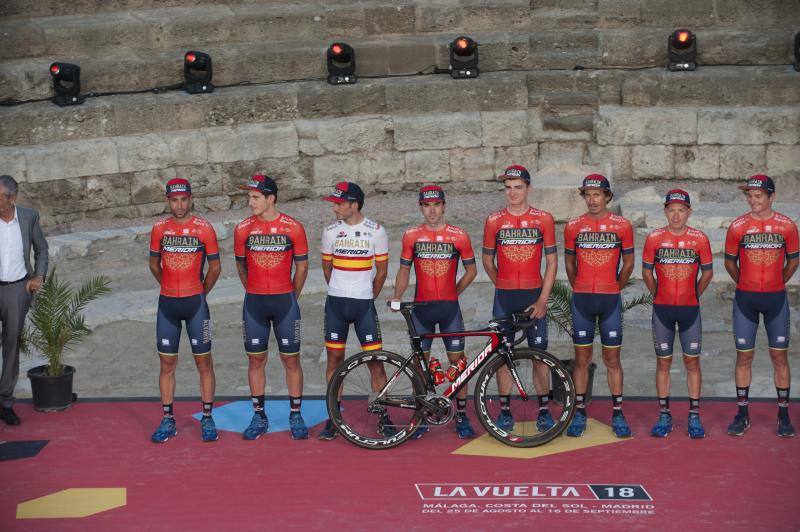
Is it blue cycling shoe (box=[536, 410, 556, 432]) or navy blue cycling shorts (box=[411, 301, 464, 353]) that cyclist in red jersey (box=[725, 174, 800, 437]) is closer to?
blue cycling shoe (box=[536, 410, 556, 432])

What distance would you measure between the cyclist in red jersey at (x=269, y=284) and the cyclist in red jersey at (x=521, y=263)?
1.59 meters

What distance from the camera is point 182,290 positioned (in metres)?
10.1

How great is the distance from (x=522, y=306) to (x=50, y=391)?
14.0 feet

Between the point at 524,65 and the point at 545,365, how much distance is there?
11157mm

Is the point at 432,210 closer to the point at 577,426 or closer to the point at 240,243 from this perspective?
the point at 240,243

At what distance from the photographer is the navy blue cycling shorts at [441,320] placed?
10.1m

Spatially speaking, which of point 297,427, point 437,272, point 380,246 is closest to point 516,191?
point 437,272

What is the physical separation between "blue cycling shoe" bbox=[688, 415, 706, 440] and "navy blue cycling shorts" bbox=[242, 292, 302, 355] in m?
3.25

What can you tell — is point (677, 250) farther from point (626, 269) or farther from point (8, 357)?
point (8, 357)

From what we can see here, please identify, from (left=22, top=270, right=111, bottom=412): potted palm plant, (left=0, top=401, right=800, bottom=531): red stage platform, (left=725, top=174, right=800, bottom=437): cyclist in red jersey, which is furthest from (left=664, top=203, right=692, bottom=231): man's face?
(left=22, top=270, right=111, bottom=412): potted palm plant

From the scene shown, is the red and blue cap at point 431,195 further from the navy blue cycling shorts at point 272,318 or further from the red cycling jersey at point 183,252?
the red cycling jersey at point 183,252

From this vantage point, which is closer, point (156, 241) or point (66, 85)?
point (156, 241)

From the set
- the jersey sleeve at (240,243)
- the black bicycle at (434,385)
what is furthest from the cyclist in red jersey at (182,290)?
the black bicycle at (434,385)

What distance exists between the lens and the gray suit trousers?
1067cm
